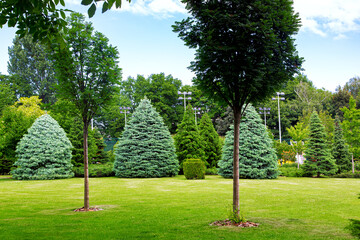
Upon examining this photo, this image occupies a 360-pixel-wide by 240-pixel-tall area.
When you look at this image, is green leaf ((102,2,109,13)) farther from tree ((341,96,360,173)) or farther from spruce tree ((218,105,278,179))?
tree ((341,96,360,173))

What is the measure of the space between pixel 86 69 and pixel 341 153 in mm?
23258

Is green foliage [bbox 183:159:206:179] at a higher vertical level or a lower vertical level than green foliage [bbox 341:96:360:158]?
lower

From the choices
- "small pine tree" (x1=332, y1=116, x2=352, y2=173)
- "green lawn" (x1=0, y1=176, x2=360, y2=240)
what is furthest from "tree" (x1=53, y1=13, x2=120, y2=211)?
"small pine tree" (x1=332, y1=116, x2=352, y2=173)

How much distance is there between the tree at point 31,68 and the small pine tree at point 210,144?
45.2 metres

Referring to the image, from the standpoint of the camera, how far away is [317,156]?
24.1 meters

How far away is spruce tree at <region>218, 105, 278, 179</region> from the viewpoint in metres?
21.9

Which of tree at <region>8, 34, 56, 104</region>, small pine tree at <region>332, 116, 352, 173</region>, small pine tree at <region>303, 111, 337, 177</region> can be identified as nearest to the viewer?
small pine tree at <region>303, 111, 337, 177</region>

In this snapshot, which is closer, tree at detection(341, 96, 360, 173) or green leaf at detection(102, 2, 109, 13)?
green leaf at detection(102, 2, 109, 13)

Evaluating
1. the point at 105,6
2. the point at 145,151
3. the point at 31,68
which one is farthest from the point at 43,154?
the point at 31,68

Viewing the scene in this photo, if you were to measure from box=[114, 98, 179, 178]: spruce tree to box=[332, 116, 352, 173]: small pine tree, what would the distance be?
1328 cm

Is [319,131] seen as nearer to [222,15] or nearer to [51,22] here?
[222,15]

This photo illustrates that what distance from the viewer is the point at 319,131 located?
80.5 feet

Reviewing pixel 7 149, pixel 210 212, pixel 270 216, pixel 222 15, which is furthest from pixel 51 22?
pixel 7 149

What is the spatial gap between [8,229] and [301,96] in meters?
64.7
